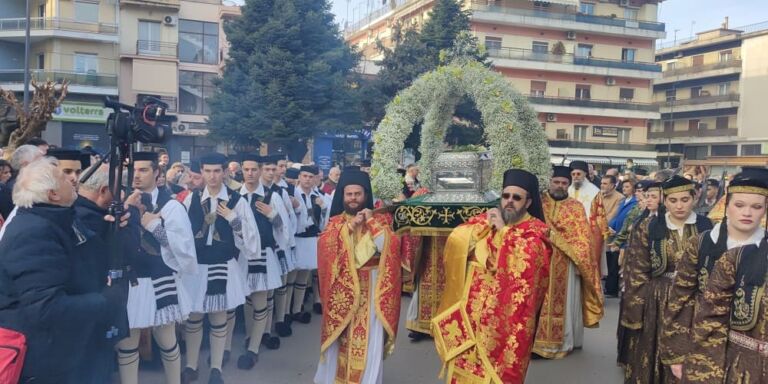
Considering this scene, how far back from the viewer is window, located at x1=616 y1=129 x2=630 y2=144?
44.6 meters

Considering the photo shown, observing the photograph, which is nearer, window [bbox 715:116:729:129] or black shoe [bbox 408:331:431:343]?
black shoe [bbox 408:331:431:343]

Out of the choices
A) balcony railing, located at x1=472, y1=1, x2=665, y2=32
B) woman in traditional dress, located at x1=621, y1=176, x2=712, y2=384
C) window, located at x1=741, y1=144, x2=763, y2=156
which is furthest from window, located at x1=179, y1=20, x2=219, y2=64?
window, located at x1=741, y1=144, x2=763, y2=156

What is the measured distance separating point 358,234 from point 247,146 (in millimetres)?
20071

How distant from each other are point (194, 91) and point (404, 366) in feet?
101

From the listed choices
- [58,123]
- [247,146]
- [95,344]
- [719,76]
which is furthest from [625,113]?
[95,344]

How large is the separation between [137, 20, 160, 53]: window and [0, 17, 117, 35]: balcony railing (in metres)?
1.37

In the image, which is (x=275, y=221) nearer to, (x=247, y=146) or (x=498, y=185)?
(x=498, y=185)

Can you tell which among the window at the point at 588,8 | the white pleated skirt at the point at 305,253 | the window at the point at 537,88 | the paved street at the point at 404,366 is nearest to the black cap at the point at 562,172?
the paved street at the point at 404,366

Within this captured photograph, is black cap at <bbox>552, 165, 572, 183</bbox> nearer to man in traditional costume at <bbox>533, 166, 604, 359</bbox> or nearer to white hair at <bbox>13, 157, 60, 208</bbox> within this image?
man in traditional costume at <bbox>533, 166, 604, 359</bbox>

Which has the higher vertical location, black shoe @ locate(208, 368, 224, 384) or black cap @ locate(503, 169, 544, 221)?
black cap @ locate(503, 169, 544, 221)

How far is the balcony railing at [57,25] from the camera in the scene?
103 ft

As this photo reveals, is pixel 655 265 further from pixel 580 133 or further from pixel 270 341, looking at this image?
pixel 580 133

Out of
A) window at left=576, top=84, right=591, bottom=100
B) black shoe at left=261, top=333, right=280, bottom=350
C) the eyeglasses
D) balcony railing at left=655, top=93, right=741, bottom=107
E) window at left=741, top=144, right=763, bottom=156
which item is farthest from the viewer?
balcony railing at left=655, top=93, right=741, bottom=107

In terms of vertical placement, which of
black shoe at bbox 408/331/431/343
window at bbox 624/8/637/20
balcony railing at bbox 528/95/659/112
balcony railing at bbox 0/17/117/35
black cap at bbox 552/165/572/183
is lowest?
black shoe at bbox 408/331/431/343
